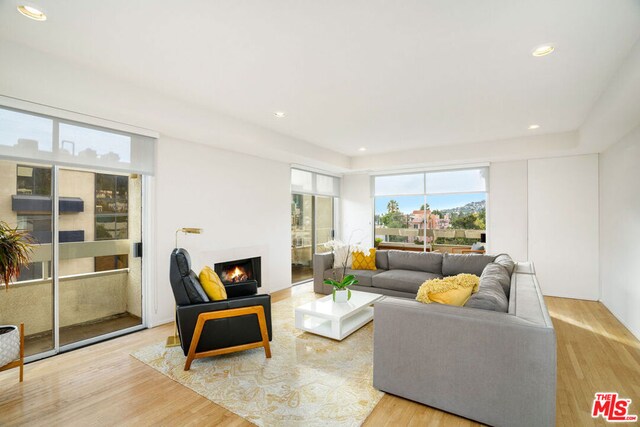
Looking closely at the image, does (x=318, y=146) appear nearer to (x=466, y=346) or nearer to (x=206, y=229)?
(x=206, y=229)

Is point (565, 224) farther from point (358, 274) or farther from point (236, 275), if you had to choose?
Result: point (236, 275)

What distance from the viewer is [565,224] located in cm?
510

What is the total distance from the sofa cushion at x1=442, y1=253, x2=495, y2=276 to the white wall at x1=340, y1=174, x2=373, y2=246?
240 centimetres

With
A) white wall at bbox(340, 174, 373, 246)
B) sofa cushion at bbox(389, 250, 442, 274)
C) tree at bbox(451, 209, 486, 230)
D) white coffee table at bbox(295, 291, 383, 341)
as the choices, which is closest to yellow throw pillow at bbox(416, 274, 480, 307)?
white coffee table at bbox(295, 291, 383, 341)

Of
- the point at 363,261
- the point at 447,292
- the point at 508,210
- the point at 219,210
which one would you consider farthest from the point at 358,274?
the point at 508,210

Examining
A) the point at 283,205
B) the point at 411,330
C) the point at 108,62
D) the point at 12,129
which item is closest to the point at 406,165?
the point at 283,205

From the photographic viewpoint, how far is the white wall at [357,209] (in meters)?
7.18

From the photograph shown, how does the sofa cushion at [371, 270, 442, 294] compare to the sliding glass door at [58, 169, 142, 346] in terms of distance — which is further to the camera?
the sofa cushion at [371, 270, 442, 294]

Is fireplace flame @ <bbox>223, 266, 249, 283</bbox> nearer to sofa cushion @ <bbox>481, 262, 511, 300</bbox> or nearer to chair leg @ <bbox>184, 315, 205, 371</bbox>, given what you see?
chair leg @ <bbox>184, 315, 205, 371</bbox>

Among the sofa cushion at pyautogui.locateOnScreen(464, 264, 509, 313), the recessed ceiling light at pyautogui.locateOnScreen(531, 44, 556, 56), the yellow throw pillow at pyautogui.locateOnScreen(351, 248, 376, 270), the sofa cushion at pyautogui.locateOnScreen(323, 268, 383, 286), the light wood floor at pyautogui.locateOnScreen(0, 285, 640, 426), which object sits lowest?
the light wood floor at pyautogui.locateOnScreen(0, 285, 640, 426)

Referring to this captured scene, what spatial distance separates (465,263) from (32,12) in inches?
210

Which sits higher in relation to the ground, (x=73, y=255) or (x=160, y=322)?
(x=73, y=255)

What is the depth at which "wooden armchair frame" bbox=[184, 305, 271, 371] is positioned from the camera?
2670 millimetres

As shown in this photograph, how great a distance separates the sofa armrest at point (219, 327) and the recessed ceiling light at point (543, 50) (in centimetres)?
314
